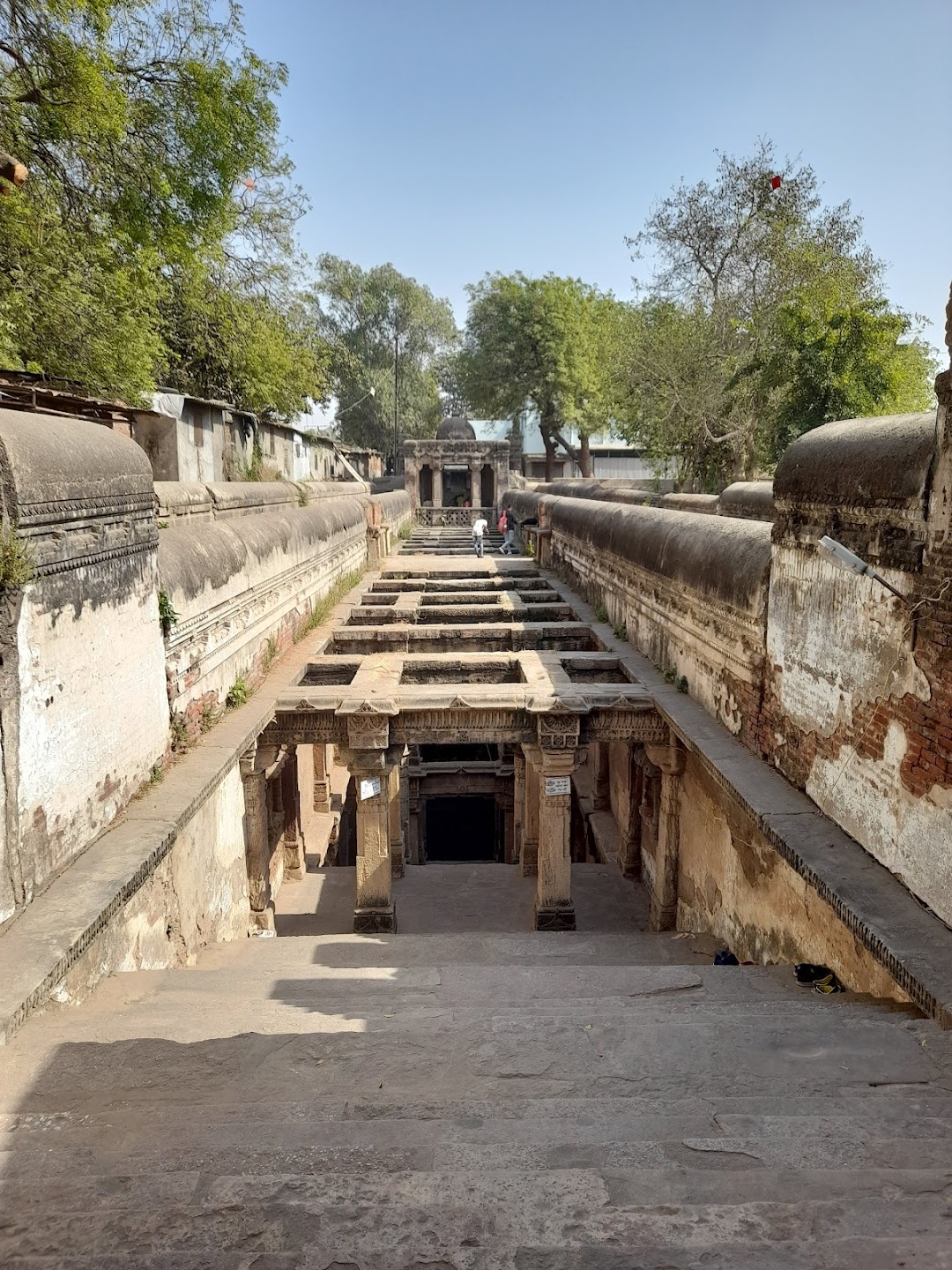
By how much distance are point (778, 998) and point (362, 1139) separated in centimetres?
283

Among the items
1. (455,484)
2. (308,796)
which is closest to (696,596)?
(308,796)

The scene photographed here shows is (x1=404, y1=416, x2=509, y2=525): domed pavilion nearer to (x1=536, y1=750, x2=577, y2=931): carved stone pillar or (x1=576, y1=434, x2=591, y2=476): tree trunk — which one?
(x1=576, y1=434, x2=591, y2=476): tree trunk

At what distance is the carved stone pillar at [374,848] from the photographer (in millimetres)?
7883

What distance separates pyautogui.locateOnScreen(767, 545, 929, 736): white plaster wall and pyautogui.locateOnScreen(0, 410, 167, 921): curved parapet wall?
4654 millimetres

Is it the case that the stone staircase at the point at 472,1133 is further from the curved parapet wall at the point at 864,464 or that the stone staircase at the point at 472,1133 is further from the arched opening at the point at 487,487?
the arched opening at the point at 487,487

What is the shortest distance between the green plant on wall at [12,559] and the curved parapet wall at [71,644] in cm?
Answer: 3

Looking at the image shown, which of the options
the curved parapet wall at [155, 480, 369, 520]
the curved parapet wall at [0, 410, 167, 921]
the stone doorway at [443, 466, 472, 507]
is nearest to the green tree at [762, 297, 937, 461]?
the curved parapet wall at [155, 480, 369, 520]

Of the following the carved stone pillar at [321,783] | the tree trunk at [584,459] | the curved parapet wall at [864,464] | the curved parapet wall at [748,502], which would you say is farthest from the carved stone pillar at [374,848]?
the tree trunk at [584,459]

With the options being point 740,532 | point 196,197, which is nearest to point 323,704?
point 740,532

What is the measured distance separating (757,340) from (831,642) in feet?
53.3

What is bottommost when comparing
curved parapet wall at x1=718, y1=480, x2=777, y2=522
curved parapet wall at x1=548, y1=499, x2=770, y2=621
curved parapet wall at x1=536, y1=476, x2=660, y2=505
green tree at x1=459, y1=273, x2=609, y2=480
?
curved parapet wall at x1=548, y1=499, x2=770, y2=621

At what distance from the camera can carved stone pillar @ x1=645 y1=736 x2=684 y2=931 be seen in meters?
8.26

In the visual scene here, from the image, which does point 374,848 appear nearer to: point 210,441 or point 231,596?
point 231,596

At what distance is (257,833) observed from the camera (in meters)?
7.90
